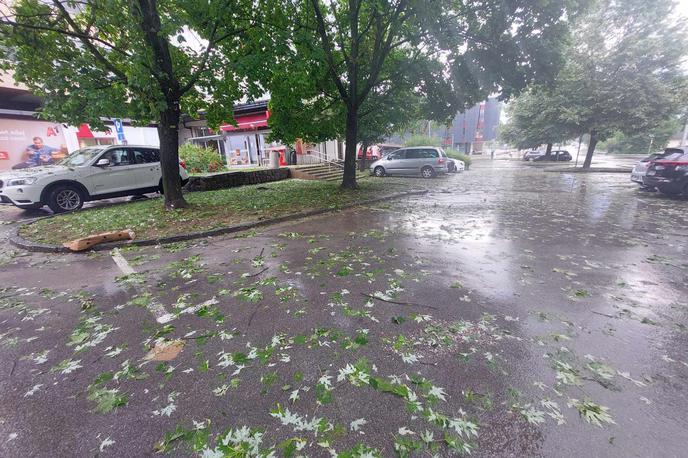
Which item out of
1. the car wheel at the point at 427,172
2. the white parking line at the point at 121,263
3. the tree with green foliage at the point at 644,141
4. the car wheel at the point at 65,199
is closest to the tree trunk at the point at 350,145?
the car wheel at the point at 427,172

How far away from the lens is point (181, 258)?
5355 mm

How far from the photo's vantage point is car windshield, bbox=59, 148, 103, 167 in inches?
A: 360

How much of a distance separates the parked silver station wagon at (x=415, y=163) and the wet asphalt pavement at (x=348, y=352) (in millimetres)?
14525

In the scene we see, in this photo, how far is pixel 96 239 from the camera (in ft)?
19.2

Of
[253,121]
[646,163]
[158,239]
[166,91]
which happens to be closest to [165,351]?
[158,239]

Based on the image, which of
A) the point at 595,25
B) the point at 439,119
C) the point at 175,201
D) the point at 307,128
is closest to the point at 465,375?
the point at 175,201

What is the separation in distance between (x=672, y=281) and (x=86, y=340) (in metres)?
7.15

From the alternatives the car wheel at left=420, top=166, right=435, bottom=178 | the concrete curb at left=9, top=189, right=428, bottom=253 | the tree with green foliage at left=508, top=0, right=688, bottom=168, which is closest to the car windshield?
the concrete curb at left=9, top=189, right=428, bottom=253

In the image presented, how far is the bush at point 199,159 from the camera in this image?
54.3 ft

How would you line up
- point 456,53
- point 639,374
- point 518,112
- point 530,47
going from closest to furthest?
1. point 639,374
2. point 530,47
3. point 456,53
4. point 518,112

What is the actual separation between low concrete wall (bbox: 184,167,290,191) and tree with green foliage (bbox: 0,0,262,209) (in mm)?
4748

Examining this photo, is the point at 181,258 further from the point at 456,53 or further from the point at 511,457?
the point at 456,53

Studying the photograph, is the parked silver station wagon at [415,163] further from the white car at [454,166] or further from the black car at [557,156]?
the black car at [557,156]

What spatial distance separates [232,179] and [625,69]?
77.7ft
